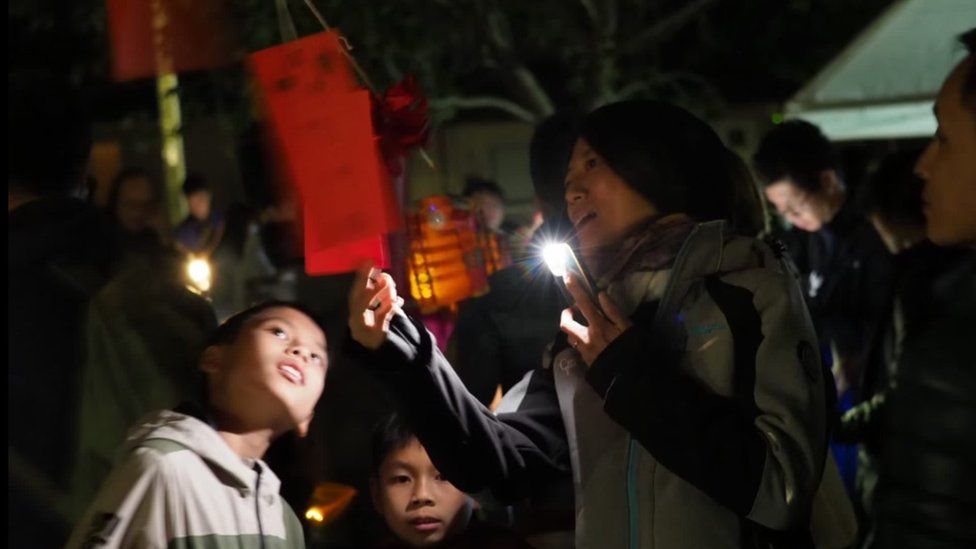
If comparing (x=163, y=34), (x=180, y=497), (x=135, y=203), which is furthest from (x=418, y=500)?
(x=135, y=203)

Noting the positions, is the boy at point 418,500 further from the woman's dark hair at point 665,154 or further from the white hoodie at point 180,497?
the woman's dark hair at point 665,154

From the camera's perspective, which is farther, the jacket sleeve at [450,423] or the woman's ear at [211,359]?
the woman's ear at [211,359]

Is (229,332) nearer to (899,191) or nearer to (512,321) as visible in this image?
(512,321)

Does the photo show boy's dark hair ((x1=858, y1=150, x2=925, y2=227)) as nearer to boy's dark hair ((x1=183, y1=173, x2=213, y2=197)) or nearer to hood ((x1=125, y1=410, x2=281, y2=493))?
hood ((x1=125, y1=410, x2=281, y2=493))

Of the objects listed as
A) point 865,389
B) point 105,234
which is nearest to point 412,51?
point 865,389

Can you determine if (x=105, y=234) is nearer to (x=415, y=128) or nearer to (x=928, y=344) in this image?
(x=415, y=128)

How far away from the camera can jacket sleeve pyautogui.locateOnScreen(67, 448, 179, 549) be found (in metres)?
2.52

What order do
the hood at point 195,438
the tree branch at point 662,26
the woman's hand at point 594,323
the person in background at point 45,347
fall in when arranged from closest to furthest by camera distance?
the woman's hand at point 594,323 → the hood at point 195,438 → the person in background at point 45,347 → the tree branch at point 662,26

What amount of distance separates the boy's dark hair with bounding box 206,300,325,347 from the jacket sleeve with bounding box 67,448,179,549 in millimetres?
420

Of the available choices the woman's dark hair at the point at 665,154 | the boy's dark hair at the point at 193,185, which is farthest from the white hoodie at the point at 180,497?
the boy's dark hair at the point at 193,185

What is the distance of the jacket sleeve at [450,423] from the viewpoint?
2391 millimetres

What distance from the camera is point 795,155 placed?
5.54m

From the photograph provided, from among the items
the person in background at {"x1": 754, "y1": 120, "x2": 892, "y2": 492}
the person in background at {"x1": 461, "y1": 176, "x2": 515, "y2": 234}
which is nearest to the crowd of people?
the person in background at {"x1": 754, "y1": 120, "x2": 892, "y2": 492}

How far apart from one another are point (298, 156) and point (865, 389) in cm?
274
